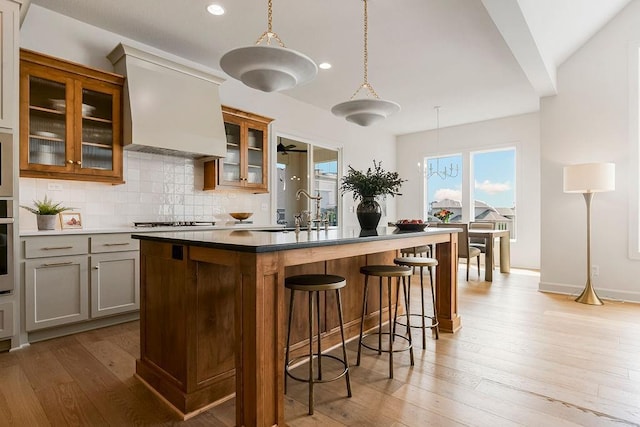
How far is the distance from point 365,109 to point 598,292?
12.8ft

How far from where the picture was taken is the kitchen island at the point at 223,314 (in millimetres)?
1607

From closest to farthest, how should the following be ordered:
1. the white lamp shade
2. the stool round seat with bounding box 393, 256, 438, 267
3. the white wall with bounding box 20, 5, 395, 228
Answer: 1. the stool round seat with bounding box 393, 256, 438, 267
2. the white wall with bounding box 20, 5, 395, 228
3. the white lamp shade

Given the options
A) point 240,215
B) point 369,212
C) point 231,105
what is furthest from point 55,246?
point 231,105

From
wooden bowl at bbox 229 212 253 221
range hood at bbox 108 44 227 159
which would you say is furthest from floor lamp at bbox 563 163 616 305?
range hood at bbox 108 44 227 159

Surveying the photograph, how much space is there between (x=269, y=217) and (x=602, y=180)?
422 cm

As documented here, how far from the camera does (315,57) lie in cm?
422

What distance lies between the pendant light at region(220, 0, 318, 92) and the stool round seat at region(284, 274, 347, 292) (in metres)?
1.24

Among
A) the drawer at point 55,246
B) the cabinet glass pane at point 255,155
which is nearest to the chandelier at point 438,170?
the cabinet glass pane at point 255,155

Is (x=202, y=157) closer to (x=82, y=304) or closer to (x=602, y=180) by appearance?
(x=82, y=304)

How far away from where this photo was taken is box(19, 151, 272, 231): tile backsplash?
3.32m

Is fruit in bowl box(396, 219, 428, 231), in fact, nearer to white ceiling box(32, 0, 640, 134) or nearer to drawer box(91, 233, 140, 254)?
white ceiling box(32, 0, 640, 134)

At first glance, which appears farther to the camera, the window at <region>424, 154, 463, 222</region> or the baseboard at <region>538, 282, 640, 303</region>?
the window at <region>424, 154, 463, 222</region>

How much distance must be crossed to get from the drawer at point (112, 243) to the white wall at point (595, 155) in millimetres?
5088

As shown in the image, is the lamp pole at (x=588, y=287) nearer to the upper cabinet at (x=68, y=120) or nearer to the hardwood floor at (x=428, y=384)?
the hardwood floor at (x=428, y=384)
